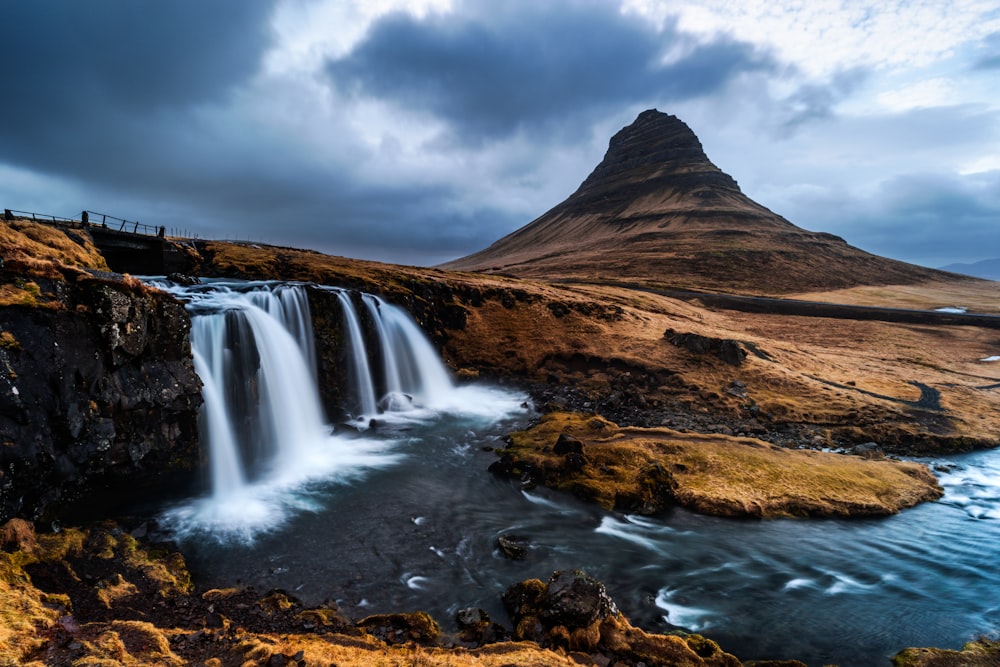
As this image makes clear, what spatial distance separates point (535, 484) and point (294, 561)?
912 cm

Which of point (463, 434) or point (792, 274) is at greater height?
point (792, 274)

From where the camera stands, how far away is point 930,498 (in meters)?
18.1

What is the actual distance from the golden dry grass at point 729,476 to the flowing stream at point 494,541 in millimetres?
670

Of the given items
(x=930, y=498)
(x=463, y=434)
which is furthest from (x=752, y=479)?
(x=463, y=434)

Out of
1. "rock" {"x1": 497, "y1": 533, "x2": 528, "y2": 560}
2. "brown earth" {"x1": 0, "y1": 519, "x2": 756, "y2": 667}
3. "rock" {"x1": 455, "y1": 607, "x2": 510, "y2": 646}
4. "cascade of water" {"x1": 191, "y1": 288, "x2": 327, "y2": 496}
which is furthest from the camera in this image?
"cascade of water" {"x1": 191, "y1": 288, "x2": 327, "y2": 496}

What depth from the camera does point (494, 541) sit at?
14.5m

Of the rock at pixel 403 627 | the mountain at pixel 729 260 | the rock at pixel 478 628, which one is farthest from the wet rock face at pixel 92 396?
the mountain at pixel 729 260

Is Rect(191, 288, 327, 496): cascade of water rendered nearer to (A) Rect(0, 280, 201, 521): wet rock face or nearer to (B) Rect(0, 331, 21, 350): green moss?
(A) Rect(0, 280, 201, 521): wet rock face

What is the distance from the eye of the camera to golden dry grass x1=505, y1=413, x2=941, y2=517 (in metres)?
16.5

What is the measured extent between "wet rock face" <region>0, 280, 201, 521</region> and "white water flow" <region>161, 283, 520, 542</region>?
195 cm

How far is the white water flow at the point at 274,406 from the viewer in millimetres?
16297

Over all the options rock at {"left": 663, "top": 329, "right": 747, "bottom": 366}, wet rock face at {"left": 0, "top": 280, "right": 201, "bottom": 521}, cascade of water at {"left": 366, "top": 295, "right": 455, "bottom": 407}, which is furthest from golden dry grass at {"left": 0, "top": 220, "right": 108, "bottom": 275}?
rock at {"left": 663, "top": 329, "right": 747, "bottom": 366}

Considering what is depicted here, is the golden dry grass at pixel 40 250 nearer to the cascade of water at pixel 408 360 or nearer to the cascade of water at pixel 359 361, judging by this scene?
the cascade of water at pixel 359 361

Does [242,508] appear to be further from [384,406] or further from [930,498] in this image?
[930,498]
